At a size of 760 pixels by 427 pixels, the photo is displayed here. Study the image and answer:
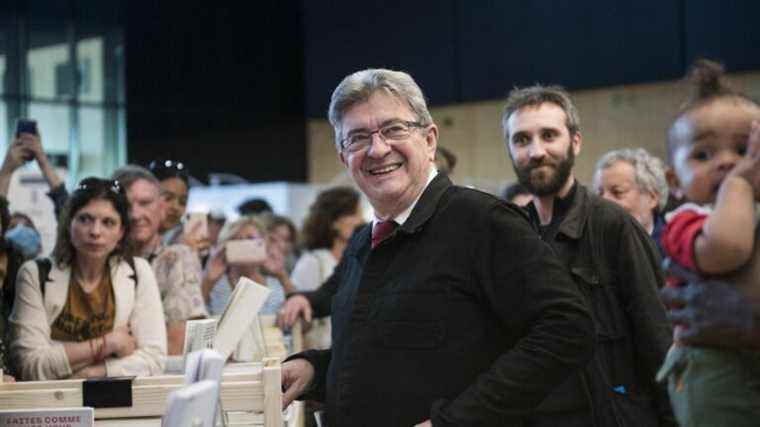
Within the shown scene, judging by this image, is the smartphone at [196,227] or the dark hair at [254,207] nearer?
the smartphone at [196,227]

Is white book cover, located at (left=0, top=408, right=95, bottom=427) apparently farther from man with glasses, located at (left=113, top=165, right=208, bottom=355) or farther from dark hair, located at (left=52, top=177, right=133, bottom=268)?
man with glasses, located at (left=113, top=165, right=208, bottom=355)

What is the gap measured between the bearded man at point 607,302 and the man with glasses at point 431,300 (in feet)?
2.12

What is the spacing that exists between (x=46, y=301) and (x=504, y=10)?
31.7ft

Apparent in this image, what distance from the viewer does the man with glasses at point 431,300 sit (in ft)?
6.13

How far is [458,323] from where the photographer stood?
6.34 ft

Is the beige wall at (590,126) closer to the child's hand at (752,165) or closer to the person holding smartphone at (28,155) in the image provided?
the person holding smartphone at (28,155)

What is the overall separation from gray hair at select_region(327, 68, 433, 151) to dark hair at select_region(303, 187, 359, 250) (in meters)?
3.57

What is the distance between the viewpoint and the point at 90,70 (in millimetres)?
13031

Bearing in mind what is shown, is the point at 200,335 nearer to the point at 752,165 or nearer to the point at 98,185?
the point at 752,165

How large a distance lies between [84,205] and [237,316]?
153 centimetres

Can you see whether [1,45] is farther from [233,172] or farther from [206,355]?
[206,355]

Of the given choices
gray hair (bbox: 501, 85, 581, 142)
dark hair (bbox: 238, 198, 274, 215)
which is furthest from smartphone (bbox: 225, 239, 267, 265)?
dark hair (bbox: 238, 198, 274, 215)

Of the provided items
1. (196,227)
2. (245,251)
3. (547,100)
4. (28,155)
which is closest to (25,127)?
(28,155)

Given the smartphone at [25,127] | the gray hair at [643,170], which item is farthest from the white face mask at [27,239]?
the gray hair at [643,170]
